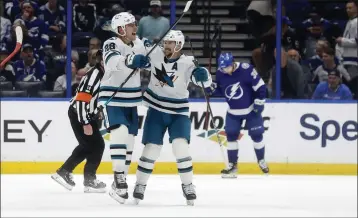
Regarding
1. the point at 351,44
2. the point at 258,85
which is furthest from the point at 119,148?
the point at 351,44

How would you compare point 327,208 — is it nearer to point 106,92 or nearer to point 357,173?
point 106,92

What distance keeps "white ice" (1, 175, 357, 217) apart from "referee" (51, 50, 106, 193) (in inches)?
5.3

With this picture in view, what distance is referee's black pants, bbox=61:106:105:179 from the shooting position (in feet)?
33.9

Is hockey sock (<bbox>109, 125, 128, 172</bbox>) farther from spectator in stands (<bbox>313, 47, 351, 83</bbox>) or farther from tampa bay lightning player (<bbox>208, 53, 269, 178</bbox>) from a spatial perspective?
spectator in stands (<bbox>313, 47, 351, 83</bbox>)

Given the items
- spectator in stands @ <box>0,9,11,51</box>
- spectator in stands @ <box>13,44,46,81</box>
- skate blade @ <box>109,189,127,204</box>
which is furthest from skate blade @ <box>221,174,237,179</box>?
skate blade @ <box>109,189,127,204</box>

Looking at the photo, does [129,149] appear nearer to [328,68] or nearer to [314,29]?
[328,68]

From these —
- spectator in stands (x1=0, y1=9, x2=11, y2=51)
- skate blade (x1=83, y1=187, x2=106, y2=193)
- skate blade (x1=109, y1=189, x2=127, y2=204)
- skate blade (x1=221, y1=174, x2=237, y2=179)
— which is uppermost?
spectator in stands (x1=0, y1=9, x2=11, y2=51)

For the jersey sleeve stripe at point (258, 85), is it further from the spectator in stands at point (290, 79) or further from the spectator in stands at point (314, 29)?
the spectator in stands at point (314, 29)

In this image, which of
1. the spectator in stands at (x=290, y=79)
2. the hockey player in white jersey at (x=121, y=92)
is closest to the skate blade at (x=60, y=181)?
the hockey player in white jersey at (x=121, y=92)

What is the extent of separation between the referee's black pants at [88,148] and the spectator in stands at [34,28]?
270 centimetres

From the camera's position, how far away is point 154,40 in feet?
42.0

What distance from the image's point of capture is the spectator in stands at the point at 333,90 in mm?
12789

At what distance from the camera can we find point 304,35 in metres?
13.3

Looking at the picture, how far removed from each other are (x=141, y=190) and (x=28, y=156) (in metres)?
3.23
